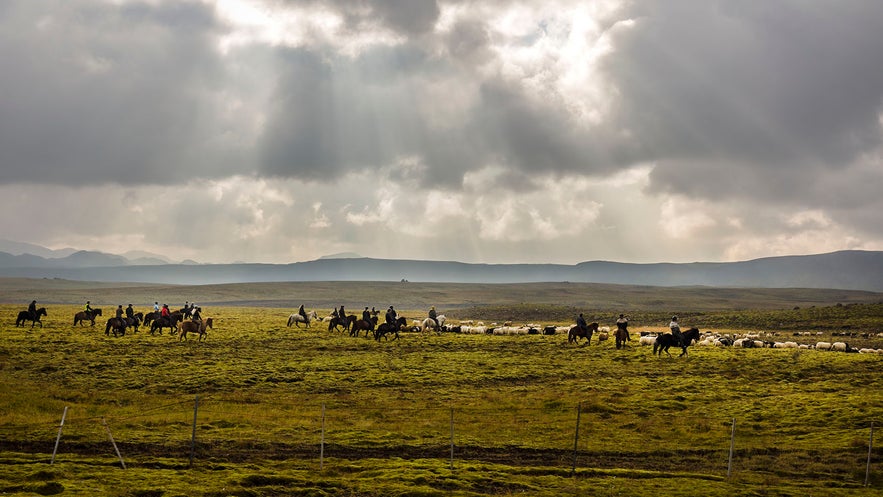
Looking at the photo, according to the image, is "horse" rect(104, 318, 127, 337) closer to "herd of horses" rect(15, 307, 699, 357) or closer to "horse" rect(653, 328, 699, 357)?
"herd of horses" rect(15, 307, 699, 357)

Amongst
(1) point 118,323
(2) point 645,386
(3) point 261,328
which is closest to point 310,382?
(2) point 645,386

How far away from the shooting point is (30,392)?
31797 millimetres

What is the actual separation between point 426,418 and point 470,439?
3.93 metres

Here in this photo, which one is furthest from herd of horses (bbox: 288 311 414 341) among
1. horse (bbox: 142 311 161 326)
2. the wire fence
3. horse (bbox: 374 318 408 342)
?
the wire fence

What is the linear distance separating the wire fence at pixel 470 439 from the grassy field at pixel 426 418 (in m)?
0.11

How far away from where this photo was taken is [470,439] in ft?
82.8

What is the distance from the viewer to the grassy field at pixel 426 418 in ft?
62.9

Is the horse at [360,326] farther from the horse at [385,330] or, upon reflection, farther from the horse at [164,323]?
the horse at [164,323]

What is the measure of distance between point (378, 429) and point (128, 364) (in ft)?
70.7

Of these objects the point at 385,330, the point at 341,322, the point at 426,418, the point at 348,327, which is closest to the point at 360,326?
the point at 385,330

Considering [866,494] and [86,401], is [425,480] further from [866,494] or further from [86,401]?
[86,401]

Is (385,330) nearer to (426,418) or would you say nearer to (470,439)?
(426,418)

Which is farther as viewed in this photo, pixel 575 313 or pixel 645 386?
pixel 575 313

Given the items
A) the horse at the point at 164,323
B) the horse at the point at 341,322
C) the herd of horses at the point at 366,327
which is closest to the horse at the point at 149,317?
the horse at the point at 164,323
